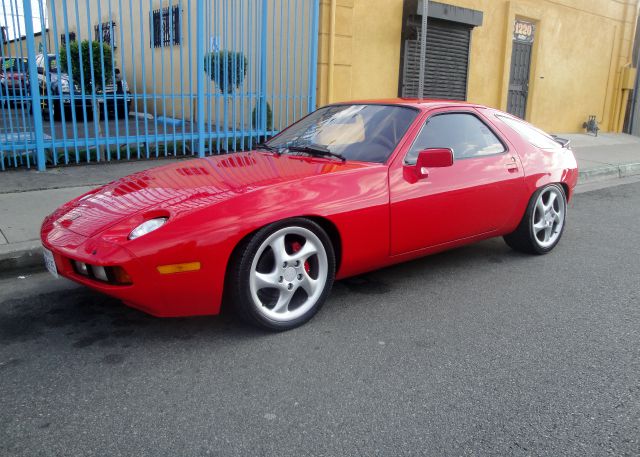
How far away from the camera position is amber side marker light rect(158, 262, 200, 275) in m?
2.87

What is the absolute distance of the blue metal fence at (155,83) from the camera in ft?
22.7

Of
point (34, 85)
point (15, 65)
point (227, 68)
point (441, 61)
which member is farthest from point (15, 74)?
point (441, 61)

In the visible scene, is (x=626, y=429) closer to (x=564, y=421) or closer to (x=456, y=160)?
(x=564, y=421)

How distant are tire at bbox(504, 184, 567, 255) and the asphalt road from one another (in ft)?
2.02

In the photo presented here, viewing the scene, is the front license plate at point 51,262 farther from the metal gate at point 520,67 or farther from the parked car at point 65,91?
the metal gate at point 520,67

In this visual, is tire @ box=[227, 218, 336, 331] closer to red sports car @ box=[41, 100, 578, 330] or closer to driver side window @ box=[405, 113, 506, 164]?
red sports car @ box=[41, 100, 578, 330]

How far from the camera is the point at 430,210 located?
153 inches

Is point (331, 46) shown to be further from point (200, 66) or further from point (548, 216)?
point (548, 216)

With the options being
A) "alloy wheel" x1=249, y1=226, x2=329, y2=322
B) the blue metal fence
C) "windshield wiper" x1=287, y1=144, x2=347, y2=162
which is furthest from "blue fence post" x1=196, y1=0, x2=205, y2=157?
"alloy wheel" x1=249, y1=226, x2=329, y2=322

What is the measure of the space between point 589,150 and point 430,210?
9.98 meters

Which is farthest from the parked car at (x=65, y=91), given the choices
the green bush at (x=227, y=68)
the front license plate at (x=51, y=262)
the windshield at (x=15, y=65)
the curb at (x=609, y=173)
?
the curb at (x=609, y=173)

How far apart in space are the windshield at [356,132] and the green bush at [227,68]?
4199 mm

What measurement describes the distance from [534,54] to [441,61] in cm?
370

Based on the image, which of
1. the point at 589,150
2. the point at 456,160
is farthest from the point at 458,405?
the point at 589,150
